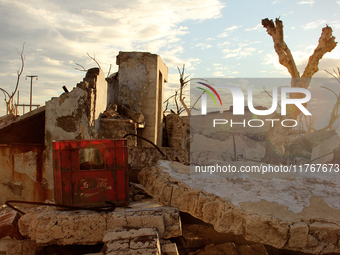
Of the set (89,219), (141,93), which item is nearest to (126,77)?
(141,93)

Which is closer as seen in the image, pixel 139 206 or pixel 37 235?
pixel 37 235

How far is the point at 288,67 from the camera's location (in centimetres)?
1084

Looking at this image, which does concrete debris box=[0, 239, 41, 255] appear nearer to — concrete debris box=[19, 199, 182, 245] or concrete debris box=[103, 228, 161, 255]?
concrete debris box=[19, 199, 182, 245]

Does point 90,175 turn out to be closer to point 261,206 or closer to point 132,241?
point 132,241

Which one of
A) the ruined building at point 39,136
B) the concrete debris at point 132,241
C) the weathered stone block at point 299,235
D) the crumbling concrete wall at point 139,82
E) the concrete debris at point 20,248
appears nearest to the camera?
the concrete debris at point 132,241

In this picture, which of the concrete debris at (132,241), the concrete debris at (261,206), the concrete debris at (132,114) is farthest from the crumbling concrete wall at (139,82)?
the concrete debris at (132,241)

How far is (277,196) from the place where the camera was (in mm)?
2820

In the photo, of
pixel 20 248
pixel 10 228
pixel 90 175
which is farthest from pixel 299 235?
pixel 10 228

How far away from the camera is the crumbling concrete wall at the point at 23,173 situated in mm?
4520

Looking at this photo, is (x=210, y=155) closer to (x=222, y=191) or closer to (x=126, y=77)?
(x=126, y=77)

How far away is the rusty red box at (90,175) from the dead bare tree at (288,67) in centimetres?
870

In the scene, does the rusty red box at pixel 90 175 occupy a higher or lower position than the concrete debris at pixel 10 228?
higher

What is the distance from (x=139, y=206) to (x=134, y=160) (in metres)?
0.98

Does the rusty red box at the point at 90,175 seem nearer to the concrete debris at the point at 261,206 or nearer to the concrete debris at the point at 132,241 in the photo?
the concrete debris at the point at 261,206
